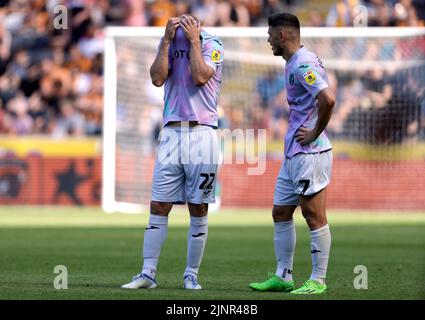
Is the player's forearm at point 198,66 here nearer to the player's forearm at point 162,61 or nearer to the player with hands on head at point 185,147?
the player with hands on head at point 185,147

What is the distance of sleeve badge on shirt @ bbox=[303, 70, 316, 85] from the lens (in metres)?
9.29

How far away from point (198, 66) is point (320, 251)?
184cm

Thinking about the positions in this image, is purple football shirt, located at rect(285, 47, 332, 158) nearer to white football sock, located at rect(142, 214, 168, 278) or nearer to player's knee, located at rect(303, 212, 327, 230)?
player's knee, located at rect(303, 212, 327, 230)

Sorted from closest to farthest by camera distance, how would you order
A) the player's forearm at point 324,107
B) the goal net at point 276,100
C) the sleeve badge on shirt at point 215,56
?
the player's forearm at point 324,107
the sleeve badge on shirt at point 215,56
the goal net at point 276,100

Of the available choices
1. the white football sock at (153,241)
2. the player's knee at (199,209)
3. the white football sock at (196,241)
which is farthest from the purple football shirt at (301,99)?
the white football sock at (153,241)

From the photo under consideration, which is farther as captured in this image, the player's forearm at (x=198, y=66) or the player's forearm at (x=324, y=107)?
the player's forearm at (x=198, y=66)

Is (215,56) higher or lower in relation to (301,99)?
higher

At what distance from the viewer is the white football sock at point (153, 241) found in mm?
9484

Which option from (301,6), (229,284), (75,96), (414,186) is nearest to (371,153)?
(414,186)

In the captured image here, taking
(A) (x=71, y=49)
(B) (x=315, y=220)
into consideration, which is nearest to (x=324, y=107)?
(B) (x=315, y=220)

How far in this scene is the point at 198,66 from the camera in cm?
937

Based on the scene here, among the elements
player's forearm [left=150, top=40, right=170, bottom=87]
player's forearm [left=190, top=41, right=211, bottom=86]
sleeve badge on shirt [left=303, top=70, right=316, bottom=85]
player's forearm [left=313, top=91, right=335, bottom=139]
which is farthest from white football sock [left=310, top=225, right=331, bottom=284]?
player's forearm [left=150, top=40, right=170, bottom=87]

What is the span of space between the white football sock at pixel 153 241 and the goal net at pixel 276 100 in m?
12.1

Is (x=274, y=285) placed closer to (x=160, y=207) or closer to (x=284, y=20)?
(x=160, y=207)
